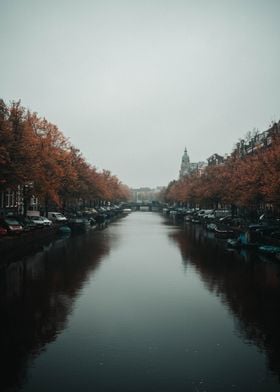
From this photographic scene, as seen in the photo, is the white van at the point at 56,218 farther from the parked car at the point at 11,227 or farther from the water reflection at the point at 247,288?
the water reflection at the point at 247,288

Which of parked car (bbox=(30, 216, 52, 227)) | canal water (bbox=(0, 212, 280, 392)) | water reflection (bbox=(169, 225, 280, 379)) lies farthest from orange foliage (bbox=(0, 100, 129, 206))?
water reflection (bbox=(169, 225, 280, 379))

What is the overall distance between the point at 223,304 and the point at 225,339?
668cm

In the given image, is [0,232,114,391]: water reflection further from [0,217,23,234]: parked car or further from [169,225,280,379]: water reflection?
[169,225,280,379]: water reflection

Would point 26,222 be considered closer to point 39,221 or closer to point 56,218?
point 39,221

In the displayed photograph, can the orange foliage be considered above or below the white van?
above

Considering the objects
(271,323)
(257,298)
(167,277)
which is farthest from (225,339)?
(167,277)

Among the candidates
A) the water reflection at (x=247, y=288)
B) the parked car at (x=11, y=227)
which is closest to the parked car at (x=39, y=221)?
the parked car at (x=11, y=227)

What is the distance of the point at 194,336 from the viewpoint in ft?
65.2

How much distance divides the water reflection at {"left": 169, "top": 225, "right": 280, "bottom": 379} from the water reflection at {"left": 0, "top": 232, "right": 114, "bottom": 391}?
349 inches

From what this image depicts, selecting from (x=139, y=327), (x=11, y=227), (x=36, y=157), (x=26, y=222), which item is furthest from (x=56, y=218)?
(x=139, y=327)

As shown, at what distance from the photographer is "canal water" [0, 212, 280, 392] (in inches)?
602

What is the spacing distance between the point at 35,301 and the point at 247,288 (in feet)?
46.4

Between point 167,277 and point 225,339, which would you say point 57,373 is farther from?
point 167,277

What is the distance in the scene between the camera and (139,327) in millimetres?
21078
